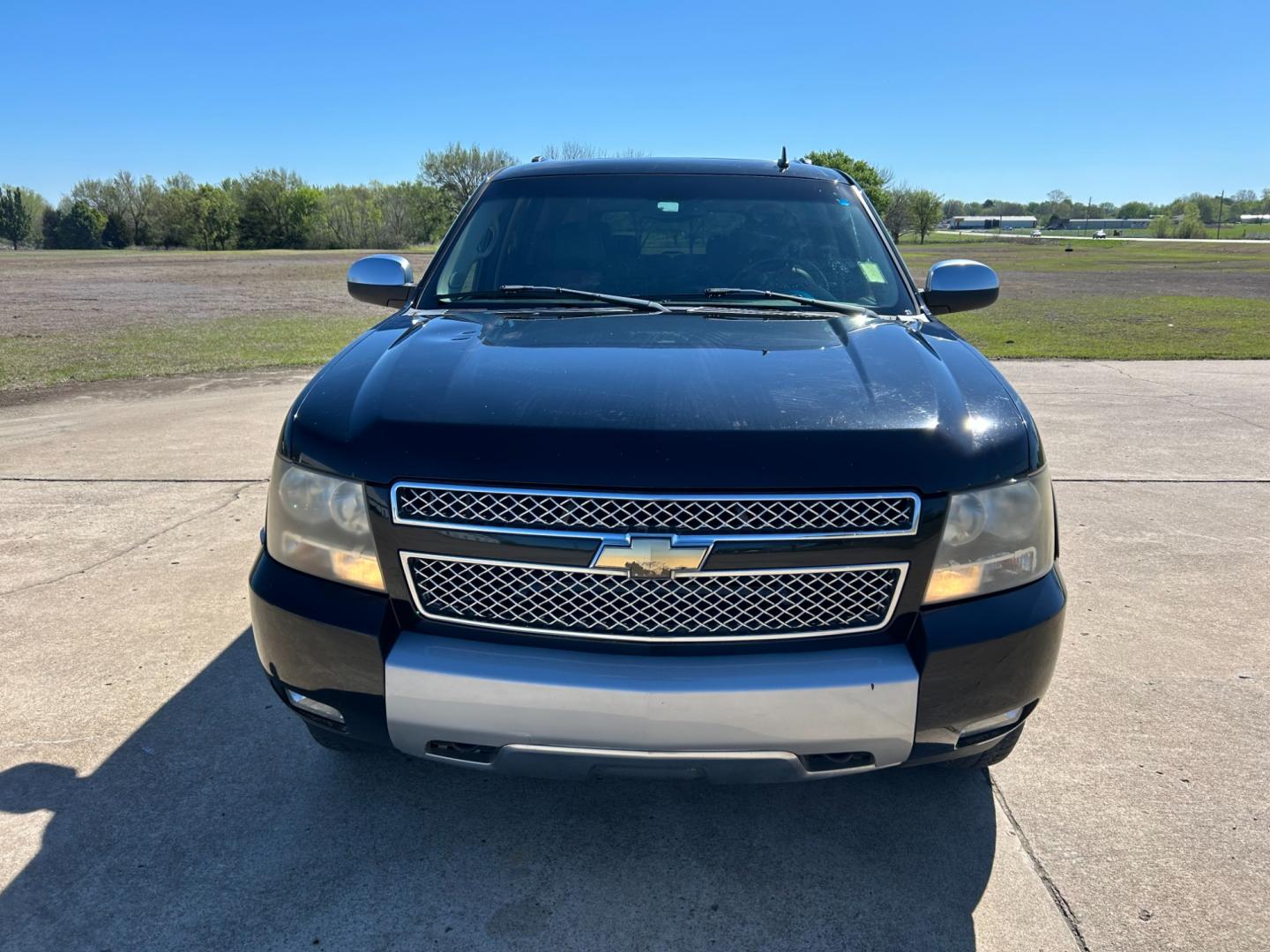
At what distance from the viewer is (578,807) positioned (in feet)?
9.00

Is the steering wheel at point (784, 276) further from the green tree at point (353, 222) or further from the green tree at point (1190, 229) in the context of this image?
the green tree at point (1190, 229)

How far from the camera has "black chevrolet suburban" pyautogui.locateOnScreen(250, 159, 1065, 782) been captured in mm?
2051

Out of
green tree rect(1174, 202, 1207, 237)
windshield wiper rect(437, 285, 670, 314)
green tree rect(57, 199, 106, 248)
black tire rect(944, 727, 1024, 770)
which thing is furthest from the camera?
green tree rect(1174, 202, 1207, 237)

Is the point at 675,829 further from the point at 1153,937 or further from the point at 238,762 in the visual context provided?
the point at 238,762

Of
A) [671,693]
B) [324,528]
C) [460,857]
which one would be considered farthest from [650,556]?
[460,857]

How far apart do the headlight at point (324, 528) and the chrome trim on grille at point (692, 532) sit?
0.22 meters

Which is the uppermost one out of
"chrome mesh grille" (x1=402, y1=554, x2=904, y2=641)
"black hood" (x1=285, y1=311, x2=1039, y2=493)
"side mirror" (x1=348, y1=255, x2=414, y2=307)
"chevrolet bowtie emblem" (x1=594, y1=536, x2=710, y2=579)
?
"side mirror" (x1=348, y1=255, x2=414, y2=307)

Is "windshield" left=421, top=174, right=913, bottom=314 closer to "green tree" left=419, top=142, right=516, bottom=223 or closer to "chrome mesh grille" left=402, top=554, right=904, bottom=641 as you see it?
"chrome mesh grille" left=402, top=554, right=904, bottom=641

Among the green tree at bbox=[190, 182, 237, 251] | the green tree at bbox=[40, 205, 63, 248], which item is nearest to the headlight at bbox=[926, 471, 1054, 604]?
the green tree at bbox=[190, 182, 237, 251]

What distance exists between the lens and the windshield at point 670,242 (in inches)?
133

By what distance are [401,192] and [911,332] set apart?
262ft

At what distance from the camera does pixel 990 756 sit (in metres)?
2.56

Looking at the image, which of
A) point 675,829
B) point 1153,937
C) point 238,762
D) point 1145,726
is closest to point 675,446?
point 675,829

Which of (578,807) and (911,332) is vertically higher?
(911,332)
